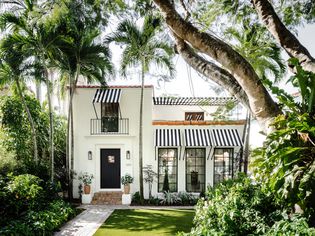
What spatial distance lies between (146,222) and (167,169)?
6.40m

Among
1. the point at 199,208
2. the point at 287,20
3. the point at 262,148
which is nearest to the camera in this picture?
the point at 262,148

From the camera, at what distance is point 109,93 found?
717 inches

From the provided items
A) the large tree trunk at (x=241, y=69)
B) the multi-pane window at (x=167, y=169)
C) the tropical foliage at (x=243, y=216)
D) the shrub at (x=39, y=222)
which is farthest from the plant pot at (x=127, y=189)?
the large tree trunk at (x=241, y=69)

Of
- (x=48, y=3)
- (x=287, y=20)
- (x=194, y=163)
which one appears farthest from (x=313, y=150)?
(x=194, y=163)

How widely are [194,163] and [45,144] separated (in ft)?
29.6

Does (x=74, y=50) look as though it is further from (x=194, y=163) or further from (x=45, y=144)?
(x=194, y=163)

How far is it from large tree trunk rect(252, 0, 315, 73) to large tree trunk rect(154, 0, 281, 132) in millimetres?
713

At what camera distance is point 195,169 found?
18.7 metres

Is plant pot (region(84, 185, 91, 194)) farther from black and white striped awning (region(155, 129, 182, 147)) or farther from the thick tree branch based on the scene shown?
the thick tree branch

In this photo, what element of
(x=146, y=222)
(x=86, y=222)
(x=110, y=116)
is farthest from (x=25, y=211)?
(x=110, y=116)

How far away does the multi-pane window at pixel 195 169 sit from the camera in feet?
61.2

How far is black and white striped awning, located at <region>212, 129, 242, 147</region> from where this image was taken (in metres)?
17.5

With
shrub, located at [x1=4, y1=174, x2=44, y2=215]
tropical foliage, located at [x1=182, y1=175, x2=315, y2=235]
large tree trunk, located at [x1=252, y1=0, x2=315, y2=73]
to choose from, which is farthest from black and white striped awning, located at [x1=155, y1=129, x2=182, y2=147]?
large tree trunk, located at [x1=252, y1=0, x2=315, y2=73]

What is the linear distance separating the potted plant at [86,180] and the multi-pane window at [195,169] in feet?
19.1
